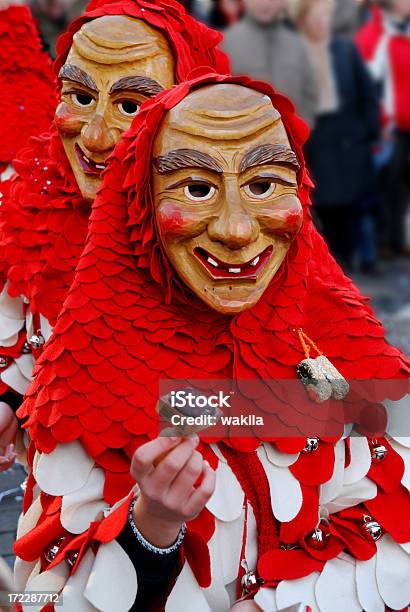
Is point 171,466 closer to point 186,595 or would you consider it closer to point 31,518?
point 186,595

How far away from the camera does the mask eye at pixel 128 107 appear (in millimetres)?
3346

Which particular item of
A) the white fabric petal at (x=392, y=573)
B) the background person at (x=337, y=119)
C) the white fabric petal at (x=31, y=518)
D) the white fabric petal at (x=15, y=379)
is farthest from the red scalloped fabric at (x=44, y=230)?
the background person at (x=337, y=119)

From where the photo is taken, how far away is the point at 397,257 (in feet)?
32.2

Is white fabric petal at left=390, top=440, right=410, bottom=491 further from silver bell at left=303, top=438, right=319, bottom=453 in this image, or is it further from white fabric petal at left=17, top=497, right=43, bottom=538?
white fabric petal at left=17, top=497, right=43, bottom=538

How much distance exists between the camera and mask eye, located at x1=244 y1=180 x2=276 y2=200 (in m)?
2.43

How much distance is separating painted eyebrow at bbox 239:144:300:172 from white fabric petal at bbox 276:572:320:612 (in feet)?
2.76

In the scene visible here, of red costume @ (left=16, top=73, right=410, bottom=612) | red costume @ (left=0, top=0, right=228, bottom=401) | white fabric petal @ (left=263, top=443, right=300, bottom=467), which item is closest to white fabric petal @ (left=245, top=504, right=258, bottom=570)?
red costume @ (left=16, top=73, right=410, bottom=612)

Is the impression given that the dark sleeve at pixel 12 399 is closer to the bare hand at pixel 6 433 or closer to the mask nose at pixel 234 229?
the bare hand at pixel 6 433

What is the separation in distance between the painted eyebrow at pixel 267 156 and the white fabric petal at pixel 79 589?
840 millimetres

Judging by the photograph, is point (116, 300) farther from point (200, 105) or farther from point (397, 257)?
point (397, 257)

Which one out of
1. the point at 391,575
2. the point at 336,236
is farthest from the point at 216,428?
the point at 336,236

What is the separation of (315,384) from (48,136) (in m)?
1.58

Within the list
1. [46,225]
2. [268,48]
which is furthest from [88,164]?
A: [268,48]

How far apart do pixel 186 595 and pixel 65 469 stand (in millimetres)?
359
